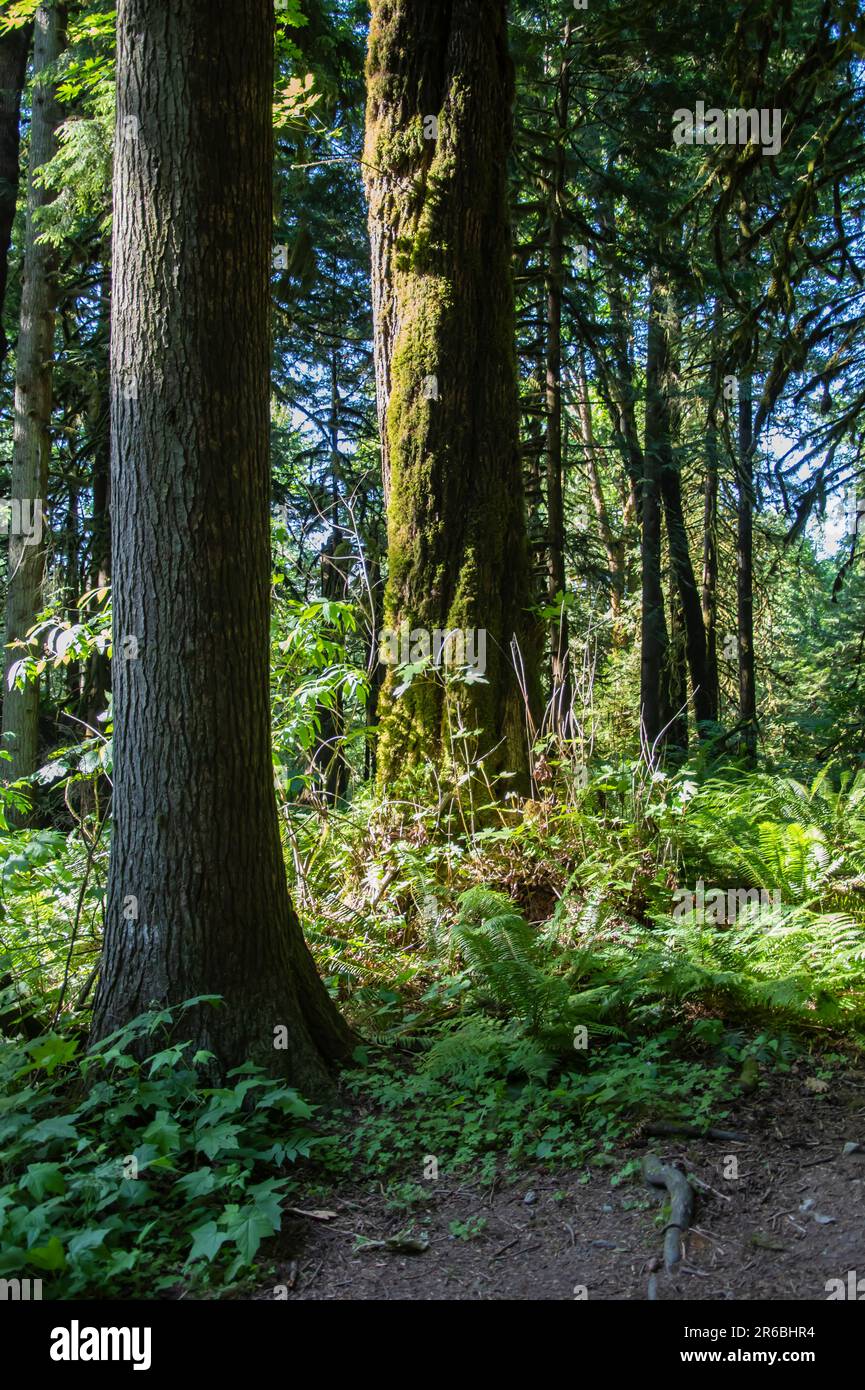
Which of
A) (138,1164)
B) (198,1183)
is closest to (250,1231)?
(198,1183)

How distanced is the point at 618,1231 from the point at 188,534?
9.71ft

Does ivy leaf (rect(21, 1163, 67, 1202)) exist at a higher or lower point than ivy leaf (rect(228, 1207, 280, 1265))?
higher

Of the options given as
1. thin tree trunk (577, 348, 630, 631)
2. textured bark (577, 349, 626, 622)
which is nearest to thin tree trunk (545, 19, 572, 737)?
Result: textured bark (577, 349, 626, 622)

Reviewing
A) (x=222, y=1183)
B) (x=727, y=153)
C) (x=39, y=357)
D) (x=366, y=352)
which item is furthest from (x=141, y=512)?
(x=366, y=352)

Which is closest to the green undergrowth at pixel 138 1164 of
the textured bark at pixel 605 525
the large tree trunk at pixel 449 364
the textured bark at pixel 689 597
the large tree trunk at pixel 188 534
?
the large tree trunk at pixel 188 534

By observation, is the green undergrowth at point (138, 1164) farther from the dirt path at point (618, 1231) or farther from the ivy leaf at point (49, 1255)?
the dirt path at point (618, 1231)

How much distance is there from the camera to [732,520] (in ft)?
56.6

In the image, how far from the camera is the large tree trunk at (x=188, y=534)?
157 inches

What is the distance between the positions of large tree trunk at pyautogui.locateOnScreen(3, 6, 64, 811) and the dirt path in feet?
29.5

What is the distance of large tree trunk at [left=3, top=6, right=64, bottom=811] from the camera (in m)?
11.6

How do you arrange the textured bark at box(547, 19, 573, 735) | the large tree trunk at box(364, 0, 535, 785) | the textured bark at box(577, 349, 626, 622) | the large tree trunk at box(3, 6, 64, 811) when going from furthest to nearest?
the textured bark at box(577, 349, 626, 622) < the large tree trunk at box(3, 6, 64, 811) < the textured bark at box(547, 19, 573, 735) < the large tree trunk at box(364, 0, 535, 785)

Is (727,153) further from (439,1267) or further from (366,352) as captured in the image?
(439,1267)

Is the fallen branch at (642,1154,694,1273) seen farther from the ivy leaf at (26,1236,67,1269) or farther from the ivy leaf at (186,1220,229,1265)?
the ivy leaf at (26,1236,67,1269)

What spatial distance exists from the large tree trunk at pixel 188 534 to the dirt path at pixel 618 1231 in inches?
31.8
